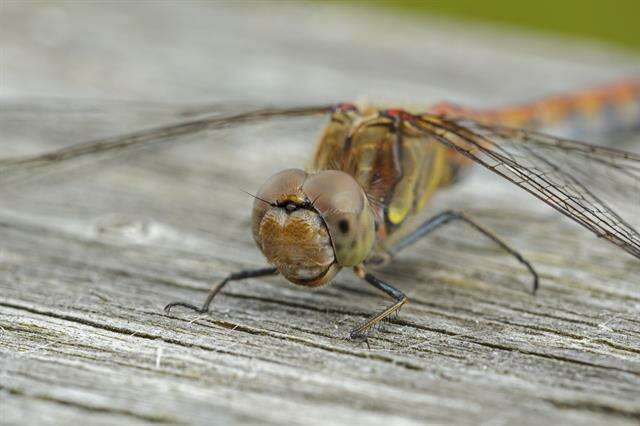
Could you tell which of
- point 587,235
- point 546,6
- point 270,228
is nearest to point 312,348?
point 270,228

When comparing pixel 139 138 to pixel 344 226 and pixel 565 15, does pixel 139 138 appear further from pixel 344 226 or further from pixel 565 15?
pixel 565 15

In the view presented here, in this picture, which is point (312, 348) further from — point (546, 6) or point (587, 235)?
point (546, 6)

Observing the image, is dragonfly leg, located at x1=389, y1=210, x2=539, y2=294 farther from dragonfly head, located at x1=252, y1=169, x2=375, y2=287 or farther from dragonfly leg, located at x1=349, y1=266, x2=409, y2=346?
dragonfly head, located at x1=252, y1=169, x2=375, y2=287

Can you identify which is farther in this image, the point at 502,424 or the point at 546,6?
the point at 546,6

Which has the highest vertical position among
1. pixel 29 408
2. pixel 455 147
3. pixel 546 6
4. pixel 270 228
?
pixel 546 6

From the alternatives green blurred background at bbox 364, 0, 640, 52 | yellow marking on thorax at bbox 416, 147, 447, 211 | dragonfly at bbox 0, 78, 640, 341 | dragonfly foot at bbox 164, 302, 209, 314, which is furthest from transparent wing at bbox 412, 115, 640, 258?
green blurred background at bbox 364, 0, 640, 52

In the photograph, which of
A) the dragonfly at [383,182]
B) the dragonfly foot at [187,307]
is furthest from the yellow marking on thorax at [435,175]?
the dragonfly foot at [187,307]

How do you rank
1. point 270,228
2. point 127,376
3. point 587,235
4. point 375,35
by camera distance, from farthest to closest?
point 375,35 → point 587,235 → point 270,228 → point 127,376

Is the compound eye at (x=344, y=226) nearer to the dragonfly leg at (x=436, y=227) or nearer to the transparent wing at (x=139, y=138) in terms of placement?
the dragonfly leg at (x=436, y=227)
